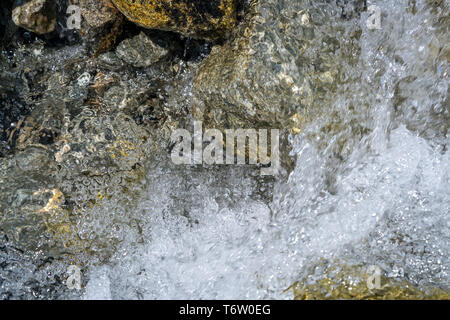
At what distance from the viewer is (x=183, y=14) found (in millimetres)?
2137

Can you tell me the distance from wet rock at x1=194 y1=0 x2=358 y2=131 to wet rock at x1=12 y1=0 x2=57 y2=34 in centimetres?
109

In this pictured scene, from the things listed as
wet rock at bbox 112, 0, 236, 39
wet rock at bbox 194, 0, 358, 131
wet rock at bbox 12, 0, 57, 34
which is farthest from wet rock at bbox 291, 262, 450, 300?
wet rock at bbox 12, 0, 57, 34

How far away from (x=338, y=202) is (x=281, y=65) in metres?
0.79

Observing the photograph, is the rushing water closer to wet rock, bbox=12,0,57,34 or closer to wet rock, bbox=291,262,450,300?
wet rock, bbox=291,262,450,300

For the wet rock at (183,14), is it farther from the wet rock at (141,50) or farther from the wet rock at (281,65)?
the wet rock at (141,50)

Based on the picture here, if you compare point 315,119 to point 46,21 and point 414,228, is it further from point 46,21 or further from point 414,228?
point 46,21

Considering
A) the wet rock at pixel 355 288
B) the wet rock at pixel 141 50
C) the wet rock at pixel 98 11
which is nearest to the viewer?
the wet rock at pixel 355 288

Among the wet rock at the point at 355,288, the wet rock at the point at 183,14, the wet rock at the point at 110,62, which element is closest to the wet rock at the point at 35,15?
the wet rock at the point at 110,62

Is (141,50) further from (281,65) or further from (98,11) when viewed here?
(281,65)

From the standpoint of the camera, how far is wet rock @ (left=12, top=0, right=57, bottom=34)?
2369 mm

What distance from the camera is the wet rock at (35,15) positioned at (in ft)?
7.77

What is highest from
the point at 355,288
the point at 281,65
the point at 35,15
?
the point at 35,15

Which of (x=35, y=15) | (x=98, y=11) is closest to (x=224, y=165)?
(x=98, y=11)

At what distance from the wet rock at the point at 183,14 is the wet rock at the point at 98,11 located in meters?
0.24
